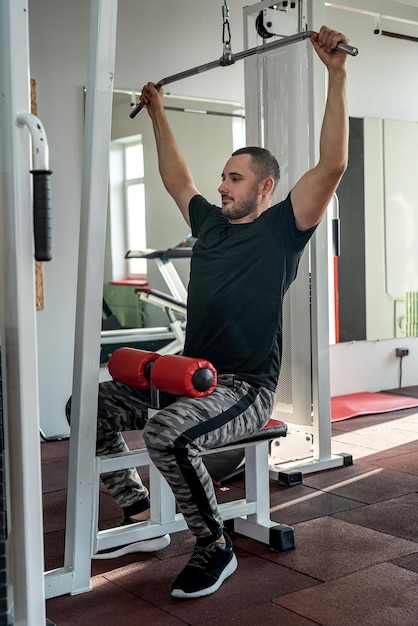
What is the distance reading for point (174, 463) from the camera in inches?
94.3

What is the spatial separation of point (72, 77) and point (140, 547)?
113 inches

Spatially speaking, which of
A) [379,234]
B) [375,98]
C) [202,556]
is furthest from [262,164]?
[375,98]

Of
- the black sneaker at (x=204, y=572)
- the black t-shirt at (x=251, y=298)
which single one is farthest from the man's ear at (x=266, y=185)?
the black sneaker at (x=204, y=572)

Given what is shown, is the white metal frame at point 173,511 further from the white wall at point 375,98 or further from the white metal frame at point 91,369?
the white wall at point 375,98

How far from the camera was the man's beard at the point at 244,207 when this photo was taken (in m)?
2.82

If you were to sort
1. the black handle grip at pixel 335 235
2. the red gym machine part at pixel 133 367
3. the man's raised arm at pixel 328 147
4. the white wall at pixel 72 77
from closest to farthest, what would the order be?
the man's raised arm at pixel 328 147, the red gym machine part at pixel 133 367, the black handle grip at pixel 335 235, the white wall at pixel 72 77

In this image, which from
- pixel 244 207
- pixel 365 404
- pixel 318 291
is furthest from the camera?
pixel 365 404

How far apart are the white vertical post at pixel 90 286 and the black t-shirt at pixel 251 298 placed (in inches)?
19.7

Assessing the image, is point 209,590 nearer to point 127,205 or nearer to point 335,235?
point 335,235

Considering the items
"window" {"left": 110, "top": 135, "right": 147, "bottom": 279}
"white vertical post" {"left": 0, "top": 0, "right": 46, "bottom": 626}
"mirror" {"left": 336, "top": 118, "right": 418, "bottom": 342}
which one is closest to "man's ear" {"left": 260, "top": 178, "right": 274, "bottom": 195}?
"white vertical post" {"left": 0, "top": 0, "right": 46, "bottom": 626}

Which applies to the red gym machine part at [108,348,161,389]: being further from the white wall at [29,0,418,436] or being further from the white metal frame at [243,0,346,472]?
the white wall at [29,0,418,436]

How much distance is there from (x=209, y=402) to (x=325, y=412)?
1353 mm

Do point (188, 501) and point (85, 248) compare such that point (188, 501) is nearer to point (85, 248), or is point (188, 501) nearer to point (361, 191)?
point (85, 248)

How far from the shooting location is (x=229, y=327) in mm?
2711
